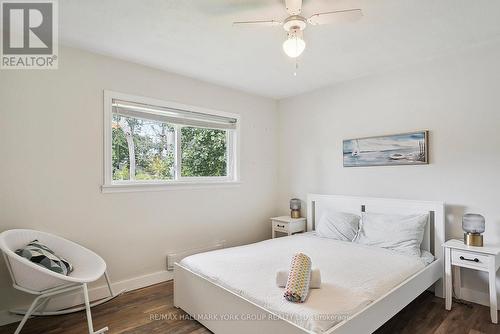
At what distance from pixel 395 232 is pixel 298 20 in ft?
7.33

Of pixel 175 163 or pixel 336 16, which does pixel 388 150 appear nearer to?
pixel 336 16

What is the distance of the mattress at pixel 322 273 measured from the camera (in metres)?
1.70

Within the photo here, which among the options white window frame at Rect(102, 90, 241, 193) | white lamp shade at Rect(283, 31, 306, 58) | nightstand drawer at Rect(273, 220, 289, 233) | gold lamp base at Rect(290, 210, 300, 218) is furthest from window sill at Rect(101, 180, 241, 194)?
white lamp shade at Rect(283, 31, 306, 58)

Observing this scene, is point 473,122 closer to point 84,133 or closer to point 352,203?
point 352,203

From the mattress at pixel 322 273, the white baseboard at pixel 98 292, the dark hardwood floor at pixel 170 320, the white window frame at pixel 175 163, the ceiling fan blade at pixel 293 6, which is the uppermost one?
the ceiling fan blade at pixel 293 6

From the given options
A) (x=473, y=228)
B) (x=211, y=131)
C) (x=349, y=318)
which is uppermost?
(x=211, y=131)

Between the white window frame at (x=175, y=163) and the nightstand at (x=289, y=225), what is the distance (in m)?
0.81

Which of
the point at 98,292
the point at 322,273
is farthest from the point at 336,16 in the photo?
the point at 98,292

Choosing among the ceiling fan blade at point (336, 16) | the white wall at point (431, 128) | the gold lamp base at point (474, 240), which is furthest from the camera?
the white wall at point (431, 128)

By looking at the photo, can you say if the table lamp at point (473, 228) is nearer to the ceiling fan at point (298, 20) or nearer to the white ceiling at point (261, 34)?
the white ceiling at point (261, 34)

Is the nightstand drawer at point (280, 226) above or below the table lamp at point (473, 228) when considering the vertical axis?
below

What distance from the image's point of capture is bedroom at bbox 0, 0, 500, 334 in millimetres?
2260

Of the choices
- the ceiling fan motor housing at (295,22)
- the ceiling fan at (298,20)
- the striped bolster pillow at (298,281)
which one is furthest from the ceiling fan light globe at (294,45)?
the striped bolster pillow at (298,281)
